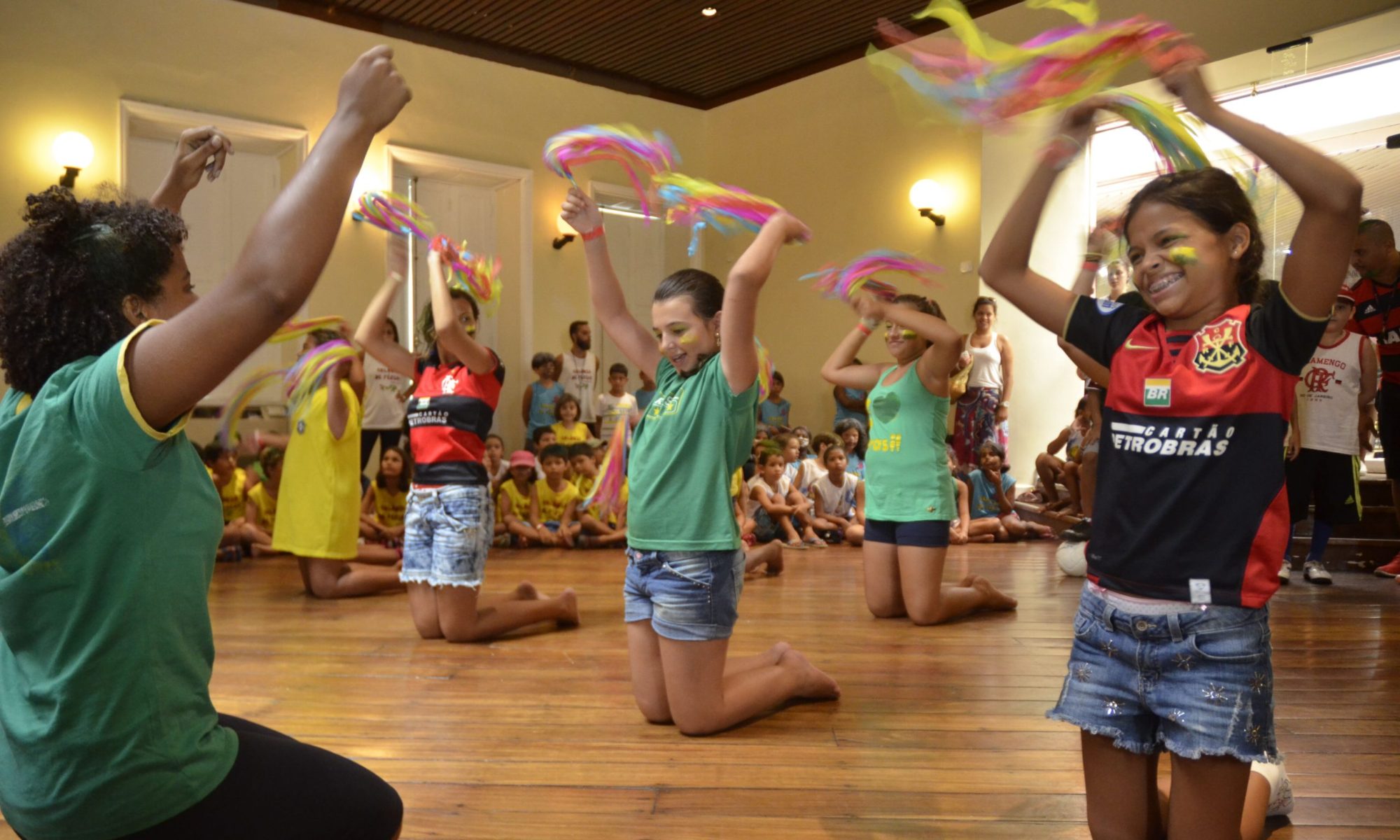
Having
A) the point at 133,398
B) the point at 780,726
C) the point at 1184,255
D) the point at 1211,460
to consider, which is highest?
the point at 1184,255

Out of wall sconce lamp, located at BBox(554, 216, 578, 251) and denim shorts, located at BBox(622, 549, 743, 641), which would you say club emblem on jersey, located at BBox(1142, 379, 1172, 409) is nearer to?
denim shorts, located at BBox(622, 549, 743, 641)

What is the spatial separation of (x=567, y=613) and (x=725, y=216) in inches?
80.0

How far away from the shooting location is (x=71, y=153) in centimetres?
710

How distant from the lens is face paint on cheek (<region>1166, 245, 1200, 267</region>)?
65.9 inches

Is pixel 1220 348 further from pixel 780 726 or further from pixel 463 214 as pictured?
pixel 463 214

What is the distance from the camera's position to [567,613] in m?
4.28

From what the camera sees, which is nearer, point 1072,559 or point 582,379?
point 1072,559

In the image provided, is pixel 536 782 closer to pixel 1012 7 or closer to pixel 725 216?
pixel 725 216

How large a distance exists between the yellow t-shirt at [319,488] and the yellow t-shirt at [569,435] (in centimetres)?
291

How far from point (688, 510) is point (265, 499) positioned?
479 centimetres

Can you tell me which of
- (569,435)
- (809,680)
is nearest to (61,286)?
(809,680)

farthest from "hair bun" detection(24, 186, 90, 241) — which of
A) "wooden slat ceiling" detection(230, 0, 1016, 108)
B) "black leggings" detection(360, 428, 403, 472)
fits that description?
"wooden slat ceiling" detection(230, 0, 1016, 108)

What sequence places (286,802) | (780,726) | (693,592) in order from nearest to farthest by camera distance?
1. (286,802)
2. (693,592)
3. (780,726)

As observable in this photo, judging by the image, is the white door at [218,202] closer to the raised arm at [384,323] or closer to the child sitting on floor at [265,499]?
the child sitting on floor at [265,499]
